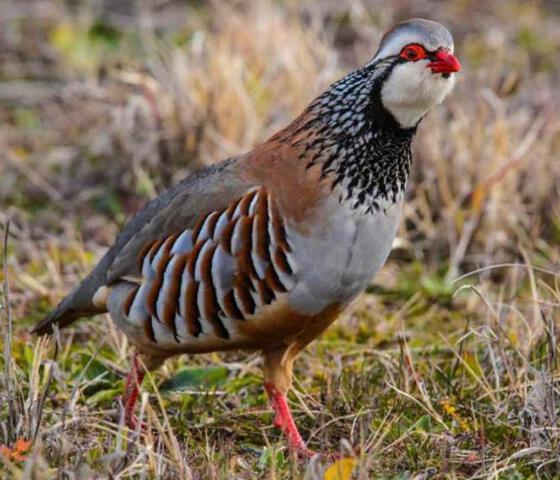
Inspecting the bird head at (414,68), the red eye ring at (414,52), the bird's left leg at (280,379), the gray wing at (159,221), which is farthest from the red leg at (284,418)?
the red eye ring at (414,52)

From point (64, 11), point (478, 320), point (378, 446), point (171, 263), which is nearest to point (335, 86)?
point (171, 263)

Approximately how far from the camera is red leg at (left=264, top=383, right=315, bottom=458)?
159 inches

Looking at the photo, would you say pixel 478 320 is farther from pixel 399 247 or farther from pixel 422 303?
pixel 399 247

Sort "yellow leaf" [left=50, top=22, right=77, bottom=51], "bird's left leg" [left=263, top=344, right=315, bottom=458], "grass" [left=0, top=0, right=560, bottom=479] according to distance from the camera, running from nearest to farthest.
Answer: "grass" [left=0, top=0, right=560, bottom=479], "bird's left leg" [left=263, top=344, right=315, bottom=458], "yellow leaf" [left=50, top=22, right=77, bottom=51]

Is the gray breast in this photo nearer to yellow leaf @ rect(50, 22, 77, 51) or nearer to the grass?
the grass

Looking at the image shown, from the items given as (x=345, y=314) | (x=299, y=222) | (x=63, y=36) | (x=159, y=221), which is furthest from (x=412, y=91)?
(x=63, y=36)

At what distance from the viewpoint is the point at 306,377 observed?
480 cm

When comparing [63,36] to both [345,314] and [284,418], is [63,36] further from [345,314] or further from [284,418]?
[284,418]

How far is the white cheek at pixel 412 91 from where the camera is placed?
3.89m

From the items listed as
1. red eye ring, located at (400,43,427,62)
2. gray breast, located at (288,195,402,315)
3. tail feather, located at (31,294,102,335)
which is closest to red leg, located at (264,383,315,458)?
gray breast, located at (288,195,402,315)

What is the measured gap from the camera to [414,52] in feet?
12.8

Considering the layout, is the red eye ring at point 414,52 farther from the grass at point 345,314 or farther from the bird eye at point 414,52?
the grass at point 345,314

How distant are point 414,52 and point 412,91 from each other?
12 centimetres

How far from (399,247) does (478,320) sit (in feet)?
2.27
